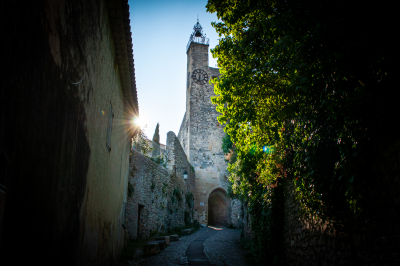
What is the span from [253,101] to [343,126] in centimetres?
433

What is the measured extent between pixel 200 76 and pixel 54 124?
2797 cm

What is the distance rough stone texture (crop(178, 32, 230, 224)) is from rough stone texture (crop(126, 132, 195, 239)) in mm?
5532

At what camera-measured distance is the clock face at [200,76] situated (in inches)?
1181

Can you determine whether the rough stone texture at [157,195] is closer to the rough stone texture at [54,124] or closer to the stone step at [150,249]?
the stone step at [150,249]

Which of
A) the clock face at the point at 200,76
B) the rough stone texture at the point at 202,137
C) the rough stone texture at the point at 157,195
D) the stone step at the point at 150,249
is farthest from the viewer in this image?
the clock face at the point at 200,76

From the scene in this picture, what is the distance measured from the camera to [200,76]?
30188 millimetres

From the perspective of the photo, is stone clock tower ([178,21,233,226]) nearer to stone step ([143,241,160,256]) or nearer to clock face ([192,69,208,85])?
clock face ([192,69,208,85])

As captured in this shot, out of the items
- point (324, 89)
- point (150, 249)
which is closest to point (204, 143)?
point (150, 249)

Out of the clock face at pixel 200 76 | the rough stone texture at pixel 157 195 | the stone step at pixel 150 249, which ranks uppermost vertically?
the clock face at pixel 200 76

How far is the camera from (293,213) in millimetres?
6844

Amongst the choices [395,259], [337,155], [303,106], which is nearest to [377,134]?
[337,155]

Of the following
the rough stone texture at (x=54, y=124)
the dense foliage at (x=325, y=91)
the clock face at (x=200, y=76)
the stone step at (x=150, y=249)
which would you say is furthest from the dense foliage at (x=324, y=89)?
the clock face at (x=200, y=76)

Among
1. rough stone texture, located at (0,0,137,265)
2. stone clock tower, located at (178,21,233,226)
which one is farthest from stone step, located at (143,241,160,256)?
stone clock tower, located at (178,21,233,226)

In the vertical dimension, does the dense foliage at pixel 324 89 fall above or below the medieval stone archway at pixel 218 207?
above
